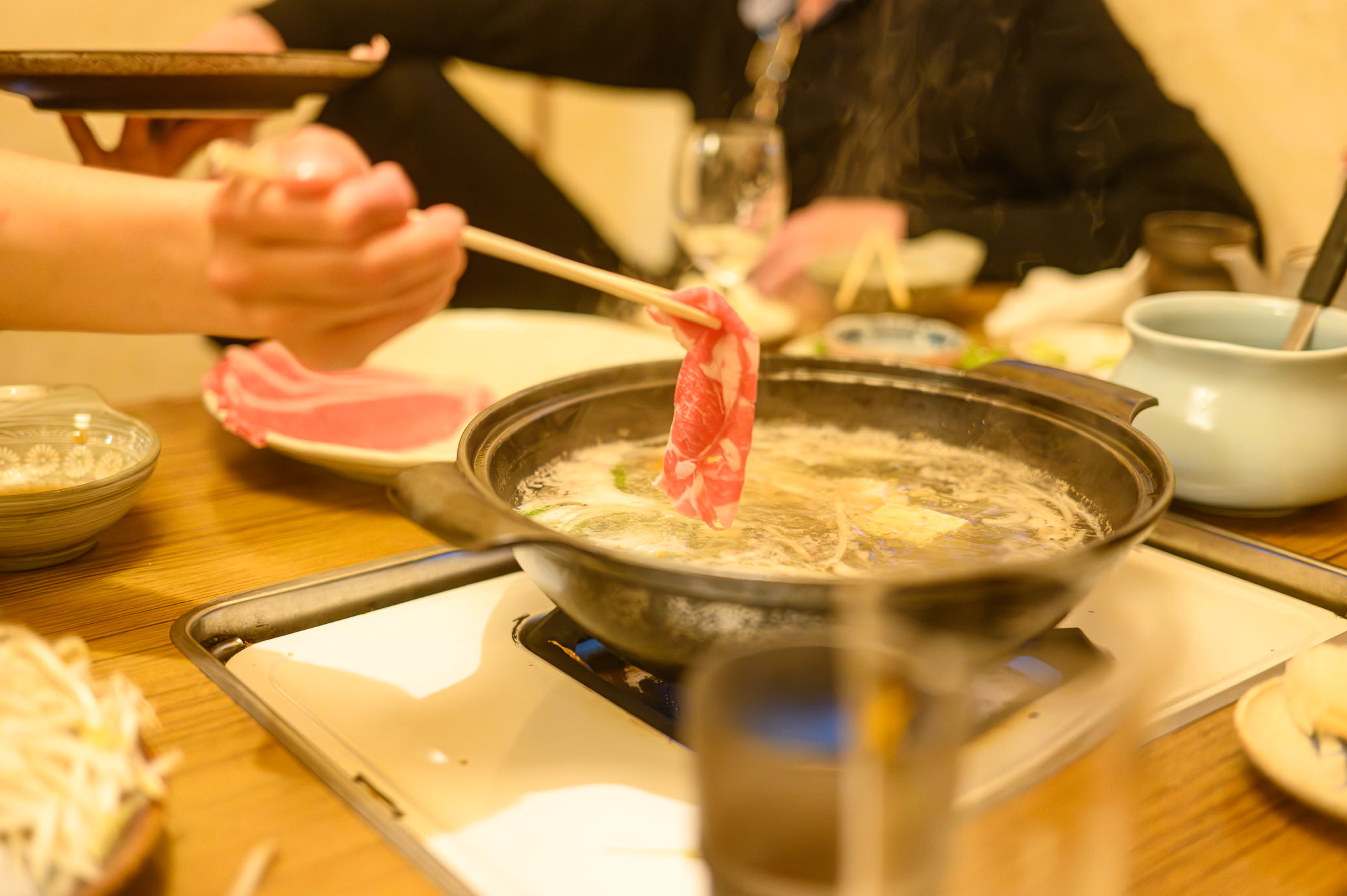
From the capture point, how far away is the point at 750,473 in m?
1.24

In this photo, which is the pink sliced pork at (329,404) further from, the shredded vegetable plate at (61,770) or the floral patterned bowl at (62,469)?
the shredded vegetable plate at (61,770)

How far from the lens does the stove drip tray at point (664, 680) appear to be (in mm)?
881

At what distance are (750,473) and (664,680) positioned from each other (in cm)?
40

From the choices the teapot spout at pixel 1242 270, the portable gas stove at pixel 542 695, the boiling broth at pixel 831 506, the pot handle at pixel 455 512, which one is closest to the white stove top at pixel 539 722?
the portable gas stove at pixel 542 695

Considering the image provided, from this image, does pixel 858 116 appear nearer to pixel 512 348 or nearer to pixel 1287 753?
pixel 512 348

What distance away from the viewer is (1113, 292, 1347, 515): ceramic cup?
1.22 m

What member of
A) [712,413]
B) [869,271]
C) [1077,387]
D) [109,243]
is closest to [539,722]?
[712,413]

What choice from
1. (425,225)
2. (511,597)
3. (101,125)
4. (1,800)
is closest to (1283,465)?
(511,597)

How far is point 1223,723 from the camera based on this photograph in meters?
0.89

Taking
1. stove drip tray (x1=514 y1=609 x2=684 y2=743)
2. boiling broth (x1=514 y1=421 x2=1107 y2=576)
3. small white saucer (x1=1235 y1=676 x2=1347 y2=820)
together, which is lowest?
stove drip tray (x1=514 y1=609 x2=684 y2=743)

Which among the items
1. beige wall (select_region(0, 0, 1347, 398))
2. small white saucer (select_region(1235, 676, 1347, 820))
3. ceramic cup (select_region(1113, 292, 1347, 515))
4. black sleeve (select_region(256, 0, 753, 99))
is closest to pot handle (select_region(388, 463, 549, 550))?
small white saucer (select_region(1235, 676, 1347, 820))

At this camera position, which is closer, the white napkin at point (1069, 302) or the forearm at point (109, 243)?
the forearm at point (109, 243)

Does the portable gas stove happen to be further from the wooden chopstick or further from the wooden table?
the wooden chopstick

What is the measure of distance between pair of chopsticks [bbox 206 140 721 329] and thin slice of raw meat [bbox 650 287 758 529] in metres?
0.02
